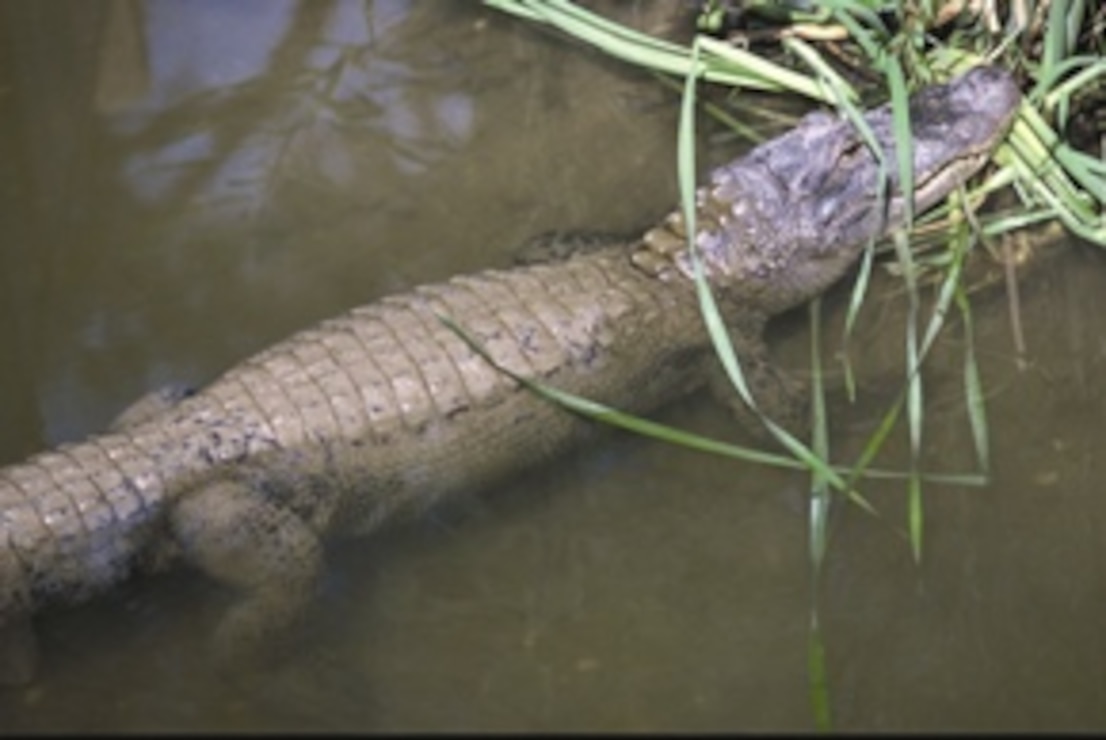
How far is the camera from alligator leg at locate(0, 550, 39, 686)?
11.2 ft

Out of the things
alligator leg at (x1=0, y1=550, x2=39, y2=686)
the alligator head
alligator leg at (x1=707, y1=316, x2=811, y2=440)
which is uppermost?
the alligator head

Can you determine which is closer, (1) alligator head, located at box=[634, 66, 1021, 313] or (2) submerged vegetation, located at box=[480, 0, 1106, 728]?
(2) submerged vegetation, located at box=[480, 0, 1106, 728]

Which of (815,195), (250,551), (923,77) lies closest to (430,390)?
(250,551)

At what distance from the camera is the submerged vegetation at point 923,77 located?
167 inches

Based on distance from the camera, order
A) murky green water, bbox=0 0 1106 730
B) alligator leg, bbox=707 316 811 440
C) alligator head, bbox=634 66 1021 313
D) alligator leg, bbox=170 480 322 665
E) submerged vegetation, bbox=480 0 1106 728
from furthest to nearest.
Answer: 1. alligator head, bbox=634 66 1021 313
2. submerged vegetation, bbox=480 0 1106 728
3. alligator leg, bbox=707 316 811 440
4. alligator leg, bbox=170 480 322 665
5. murky green water, bbox=0 0 1106 730

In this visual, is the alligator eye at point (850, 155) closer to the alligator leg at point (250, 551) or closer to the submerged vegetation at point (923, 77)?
the submerged vegetation at point (923, 77)

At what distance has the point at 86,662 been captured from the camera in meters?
3.46

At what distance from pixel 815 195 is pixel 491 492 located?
1246mm

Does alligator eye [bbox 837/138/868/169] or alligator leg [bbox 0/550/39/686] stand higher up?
alligator eye [bbox 837/138/868/169]

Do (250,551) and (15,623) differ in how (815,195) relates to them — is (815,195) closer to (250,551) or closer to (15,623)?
(250,551)

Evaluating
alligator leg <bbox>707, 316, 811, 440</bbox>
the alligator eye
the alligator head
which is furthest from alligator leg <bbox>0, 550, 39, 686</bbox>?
the alligator eye

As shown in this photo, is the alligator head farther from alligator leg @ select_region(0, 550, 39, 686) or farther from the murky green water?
alligator leg @ select_region(0, 550, 39, 686)

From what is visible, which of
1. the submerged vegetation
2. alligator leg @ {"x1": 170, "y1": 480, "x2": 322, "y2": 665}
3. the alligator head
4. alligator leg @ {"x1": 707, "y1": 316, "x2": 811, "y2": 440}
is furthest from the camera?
the alligator head

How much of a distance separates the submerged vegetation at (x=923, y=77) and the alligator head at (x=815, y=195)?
0.07 metres
